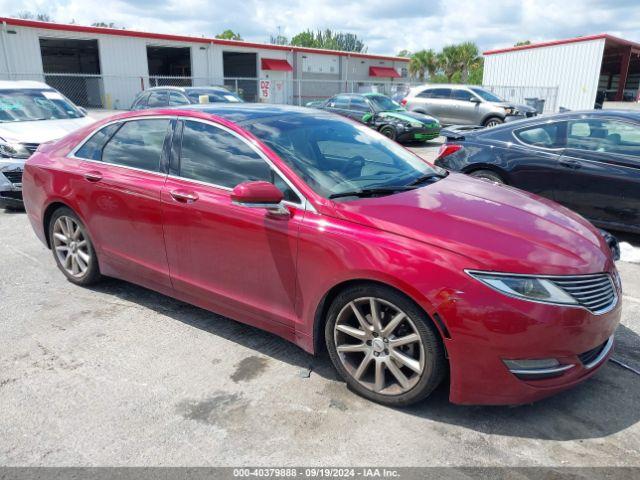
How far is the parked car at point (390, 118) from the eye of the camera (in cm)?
1452

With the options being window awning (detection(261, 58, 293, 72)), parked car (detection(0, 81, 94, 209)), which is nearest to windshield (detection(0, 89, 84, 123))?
parked car (detection(0, 81, 94, 209))

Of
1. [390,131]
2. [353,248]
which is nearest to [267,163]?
[353,248]

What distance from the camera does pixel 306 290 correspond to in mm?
3062

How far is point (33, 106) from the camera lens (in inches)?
340

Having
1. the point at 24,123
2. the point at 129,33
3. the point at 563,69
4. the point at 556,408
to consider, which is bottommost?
the point at 556,408

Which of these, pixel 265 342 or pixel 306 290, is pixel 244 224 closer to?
pixel 306 290

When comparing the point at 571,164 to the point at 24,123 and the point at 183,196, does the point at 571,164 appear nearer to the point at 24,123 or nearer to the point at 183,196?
the point at 183,196

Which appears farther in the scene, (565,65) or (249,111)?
(565,65)

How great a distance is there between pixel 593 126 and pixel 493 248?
163 inches

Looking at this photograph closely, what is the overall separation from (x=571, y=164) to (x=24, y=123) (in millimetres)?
7669

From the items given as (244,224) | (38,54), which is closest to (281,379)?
(244,224)

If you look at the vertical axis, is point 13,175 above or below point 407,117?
below

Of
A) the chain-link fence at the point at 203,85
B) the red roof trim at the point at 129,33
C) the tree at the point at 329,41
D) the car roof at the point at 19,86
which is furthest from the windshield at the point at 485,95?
the tree at the point at 329,41

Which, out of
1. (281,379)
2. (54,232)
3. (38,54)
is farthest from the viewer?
(38,54)
